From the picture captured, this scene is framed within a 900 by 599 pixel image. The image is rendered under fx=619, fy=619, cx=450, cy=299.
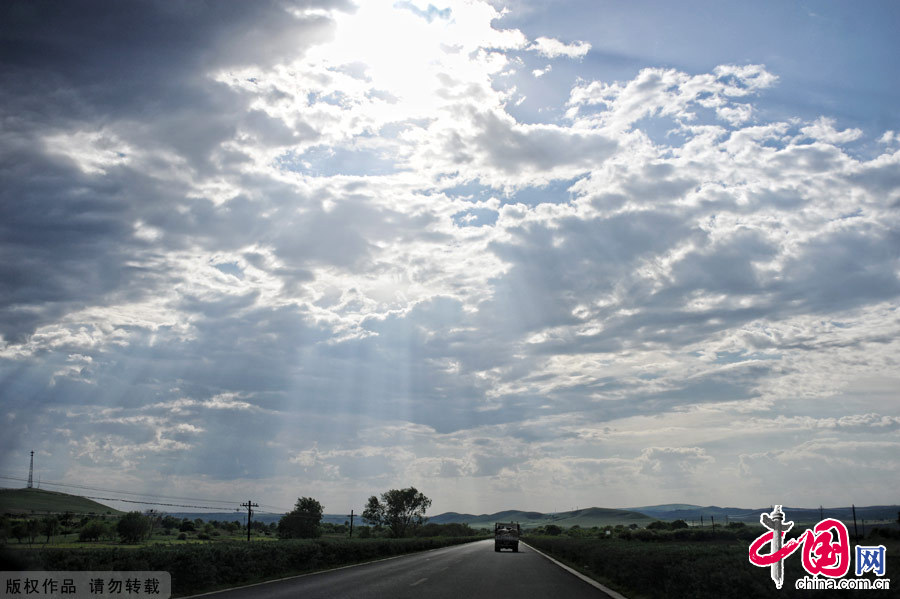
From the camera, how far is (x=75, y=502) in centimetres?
8506

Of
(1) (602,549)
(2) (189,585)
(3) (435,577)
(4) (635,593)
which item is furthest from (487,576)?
(2) (189,585)

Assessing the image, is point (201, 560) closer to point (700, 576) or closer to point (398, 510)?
point (700, 576)

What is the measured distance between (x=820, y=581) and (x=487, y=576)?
15.8 meters

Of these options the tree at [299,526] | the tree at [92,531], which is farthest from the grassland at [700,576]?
the tree at [299,526]

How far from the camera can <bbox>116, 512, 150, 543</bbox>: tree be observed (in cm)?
4922

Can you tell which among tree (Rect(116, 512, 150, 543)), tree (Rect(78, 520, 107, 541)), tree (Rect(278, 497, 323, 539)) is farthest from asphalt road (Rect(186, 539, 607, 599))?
tree (Rect(278, 497, 323, 539))

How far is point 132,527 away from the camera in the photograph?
5075 cm
